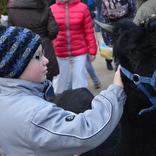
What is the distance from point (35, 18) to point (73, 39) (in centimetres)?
79

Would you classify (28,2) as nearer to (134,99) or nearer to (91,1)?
(134,99)

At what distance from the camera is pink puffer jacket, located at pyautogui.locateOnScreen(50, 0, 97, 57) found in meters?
4.47

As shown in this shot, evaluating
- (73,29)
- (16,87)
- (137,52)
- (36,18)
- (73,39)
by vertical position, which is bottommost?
(73,39)

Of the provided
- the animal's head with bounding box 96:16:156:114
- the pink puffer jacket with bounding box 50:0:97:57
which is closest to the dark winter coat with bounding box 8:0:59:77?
the pink puffer jacket with bounding box 50:0:97:57

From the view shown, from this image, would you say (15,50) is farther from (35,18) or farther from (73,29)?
(73,29)

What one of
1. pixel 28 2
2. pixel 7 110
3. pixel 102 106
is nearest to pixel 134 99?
pixel 102 106

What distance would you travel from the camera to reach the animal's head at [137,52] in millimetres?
1703

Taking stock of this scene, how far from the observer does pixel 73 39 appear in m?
4.61

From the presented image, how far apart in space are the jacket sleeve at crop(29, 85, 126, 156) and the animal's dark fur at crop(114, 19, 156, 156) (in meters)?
0.21

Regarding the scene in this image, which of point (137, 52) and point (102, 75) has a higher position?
point (137, 52)

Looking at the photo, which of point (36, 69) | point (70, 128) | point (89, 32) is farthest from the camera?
point (89, 32)

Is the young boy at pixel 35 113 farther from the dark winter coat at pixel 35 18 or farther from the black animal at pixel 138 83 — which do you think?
the dark winter coat at pixel 35 18

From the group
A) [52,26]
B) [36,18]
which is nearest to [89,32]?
[52,26]

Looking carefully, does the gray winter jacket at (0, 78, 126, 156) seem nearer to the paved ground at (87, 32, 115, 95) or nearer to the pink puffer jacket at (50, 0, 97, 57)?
the pink puffer jacket at (50, 0, 97, 57)
